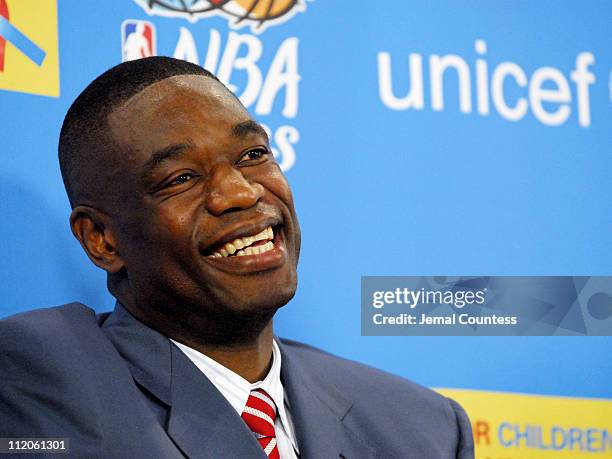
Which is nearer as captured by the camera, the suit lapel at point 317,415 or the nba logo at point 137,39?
the suit lapel at point 317,415

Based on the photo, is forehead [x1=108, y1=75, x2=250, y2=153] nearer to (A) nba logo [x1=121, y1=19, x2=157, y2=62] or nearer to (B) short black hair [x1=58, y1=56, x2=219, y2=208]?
(B) short black hair [x1=58, y1=56, x2=219, y2=208]

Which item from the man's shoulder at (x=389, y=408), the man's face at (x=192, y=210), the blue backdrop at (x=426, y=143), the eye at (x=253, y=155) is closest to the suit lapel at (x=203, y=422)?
the man's face at (x=192, y=210)

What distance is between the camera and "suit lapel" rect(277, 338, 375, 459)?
1.69 meters

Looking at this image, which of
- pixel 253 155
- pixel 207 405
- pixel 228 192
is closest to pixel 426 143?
pixel 253 155

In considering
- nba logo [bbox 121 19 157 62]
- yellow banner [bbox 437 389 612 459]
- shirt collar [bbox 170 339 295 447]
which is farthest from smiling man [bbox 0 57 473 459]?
yellow banner [bbox 437 389 612 459]

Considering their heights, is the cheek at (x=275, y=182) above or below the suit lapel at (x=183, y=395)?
above

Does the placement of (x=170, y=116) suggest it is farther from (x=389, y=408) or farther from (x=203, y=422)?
(x=389, y=408)

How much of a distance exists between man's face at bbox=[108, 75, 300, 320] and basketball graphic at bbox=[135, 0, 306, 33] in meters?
0.43

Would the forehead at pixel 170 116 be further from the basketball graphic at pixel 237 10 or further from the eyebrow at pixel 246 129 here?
the basketball graphic at pixel 237 10

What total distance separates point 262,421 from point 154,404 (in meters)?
0.18

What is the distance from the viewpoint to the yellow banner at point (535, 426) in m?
2.17

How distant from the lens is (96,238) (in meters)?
1.72

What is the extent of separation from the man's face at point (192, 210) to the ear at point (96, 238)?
38 mm

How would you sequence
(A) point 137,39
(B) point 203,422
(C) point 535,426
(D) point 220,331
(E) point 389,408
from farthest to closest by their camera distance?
(C) point 535,426 → (A) point 137,39 → (E) point 389,408 → (D) point 220,331 → (B) point 203,422
